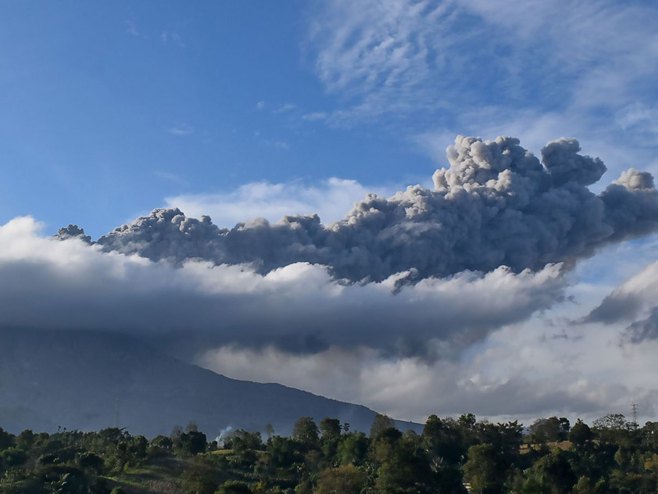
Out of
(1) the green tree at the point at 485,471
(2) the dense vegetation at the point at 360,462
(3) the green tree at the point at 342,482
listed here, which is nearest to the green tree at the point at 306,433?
(2) the dense vegetation at the point at 360,462

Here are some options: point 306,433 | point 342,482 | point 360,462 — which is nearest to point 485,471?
point 342,482

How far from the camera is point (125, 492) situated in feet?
376

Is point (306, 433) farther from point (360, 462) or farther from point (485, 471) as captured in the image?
point (485, 471)

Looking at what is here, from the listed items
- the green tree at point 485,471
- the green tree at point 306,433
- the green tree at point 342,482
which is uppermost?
the green tree at point 306,433

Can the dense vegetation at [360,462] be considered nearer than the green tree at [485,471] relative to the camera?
Yes

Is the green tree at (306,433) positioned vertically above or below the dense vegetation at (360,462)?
above

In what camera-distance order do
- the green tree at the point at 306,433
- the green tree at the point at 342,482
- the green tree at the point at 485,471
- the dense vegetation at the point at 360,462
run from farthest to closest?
the green tree at the point at 306,433, the green tree at the point at 485,471, the dense vegetation at the point at 360,462, the green tree at the point at 342,482

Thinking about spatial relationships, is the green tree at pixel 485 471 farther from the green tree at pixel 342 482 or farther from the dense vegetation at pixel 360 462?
the green tree at pixel 342 482

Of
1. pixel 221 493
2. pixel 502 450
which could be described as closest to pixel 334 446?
pixel 502 450

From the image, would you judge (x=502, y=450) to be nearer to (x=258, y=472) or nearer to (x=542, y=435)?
(x=542, y=435)

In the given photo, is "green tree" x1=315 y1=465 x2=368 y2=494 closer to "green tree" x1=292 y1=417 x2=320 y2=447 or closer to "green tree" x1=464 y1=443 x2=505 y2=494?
"green tree" x1=464 y1=443 x2=505 y2=494

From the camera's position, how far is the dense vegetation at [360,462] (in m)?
107

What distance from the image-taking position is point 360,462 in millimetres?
131625

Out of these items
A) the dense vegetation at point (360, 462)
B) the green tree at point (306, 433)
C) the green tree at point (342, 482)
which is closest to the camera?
Result: the green tree at point (342, 482)
